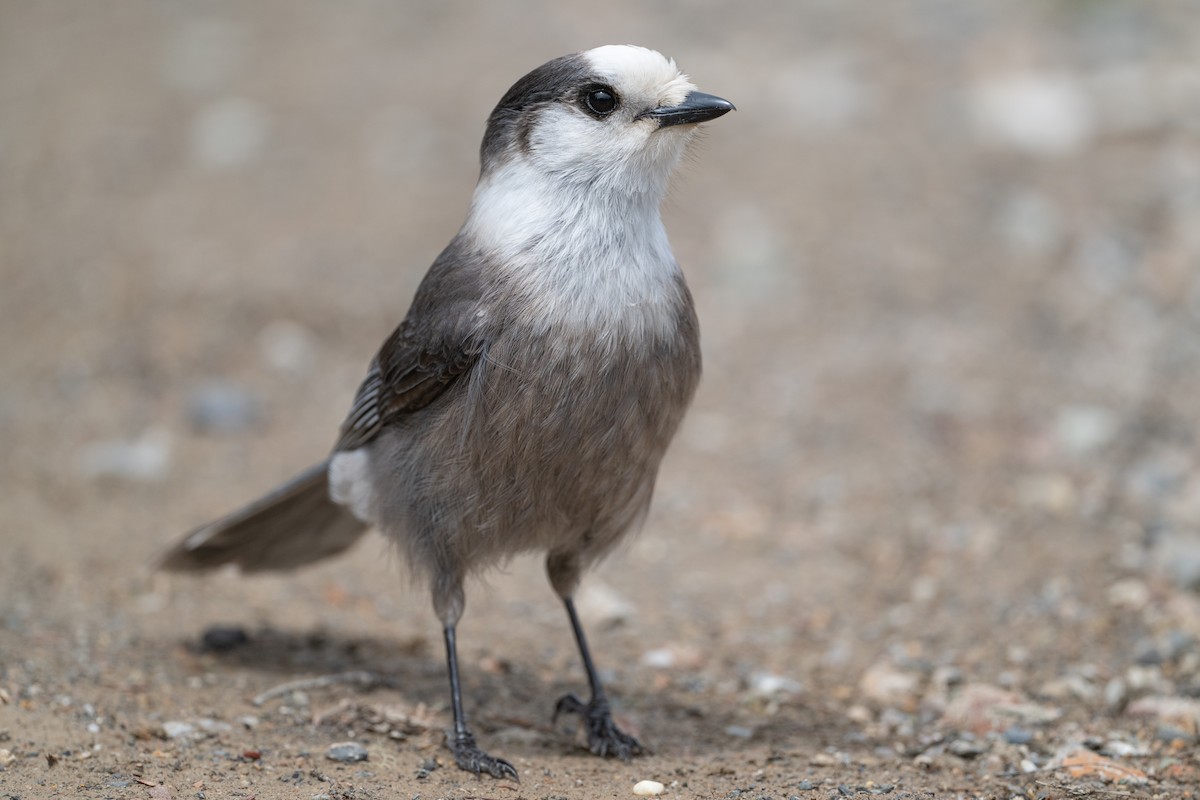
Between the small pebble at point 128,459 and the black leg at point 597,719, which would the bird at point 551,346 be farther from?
the small pebble at point 128,459

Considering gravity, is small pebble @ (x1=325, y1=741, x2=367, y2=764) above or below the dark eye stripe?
below

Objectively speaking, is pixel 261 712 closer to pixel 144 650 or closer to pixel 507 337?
pixel 144 650

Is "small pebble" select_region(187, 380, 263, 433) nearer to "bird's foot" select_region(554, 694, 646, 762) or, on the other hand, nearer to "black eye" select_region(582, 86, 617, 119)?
"bird's foot" select_region(554, 694, 646, 762)

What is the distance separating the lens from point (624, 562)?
260 inches

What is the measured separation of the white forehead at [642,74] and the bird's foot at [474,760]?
228 centimetres

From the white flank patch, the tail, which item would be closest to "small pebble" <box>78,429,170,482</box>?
the tail

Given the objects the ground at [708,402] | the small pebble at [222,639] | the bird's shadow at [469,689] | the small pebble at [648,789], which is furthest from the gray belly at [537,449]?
the small pebble at [222,639]

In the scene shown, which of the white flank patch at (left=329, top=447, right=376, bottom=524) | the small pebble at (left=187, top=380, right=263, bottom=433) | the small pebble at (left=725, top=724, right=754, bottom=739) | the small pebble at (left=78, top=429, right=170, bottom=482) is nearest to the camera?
the small pebble at (left=725, top=724, right=754, bottom=739)

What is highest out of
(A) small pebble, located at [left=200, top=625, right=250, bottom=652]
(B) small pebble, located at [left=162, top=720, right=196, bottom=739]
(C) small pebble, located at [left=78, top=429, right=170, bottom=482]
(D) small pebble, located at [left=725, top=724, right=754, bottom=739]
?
(C) small pebble, located at [left=78, top=429, right=170, bottom=482]

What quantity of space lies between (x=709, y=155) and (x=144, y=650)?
585cm

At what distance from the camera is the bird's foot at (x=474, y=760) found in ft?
14.2

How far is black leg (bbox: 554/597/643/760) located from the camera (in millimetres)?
4668

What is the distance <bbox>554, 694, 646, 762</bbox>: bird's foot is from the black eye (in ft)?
7.01

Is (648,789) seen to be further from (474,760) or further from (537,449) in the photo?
(537,449)
